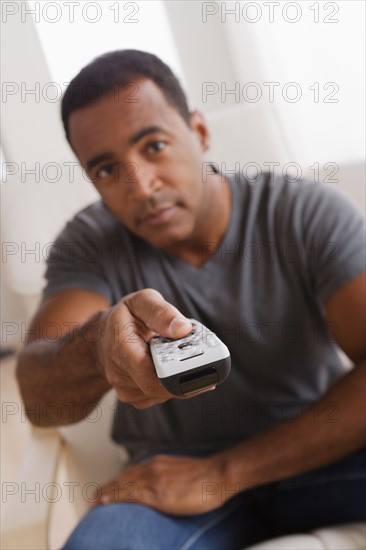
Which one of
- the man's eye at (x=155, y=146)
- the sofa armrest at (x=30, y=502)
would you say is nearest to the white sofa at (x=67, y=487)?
the sofa armrest at (x=30, y=502)

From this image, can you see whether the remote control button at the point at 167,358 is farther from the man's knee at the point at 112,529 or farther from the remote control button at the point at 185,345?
the man's knee at the point at 112,529

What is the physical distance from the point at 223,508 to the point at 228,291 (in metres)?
0.22

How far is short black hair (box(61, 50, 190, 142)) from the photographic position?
648mm

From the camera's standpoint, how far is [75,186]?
0.88 m

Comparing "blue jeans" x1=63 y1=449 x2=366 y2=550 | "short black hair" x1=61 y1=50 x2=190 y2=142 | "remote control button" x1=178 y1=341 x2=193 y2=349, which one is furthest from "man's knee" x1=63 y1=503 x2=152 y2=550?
"short black hair" x1=61 y1=50 x2=190 y2=142

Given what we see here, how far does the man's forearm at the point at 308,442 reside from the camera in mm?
611

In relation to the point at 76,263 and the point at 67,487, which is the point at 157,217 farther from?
the point at 67,487

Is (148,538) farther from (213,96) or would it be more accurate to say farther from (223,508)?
(213,96)

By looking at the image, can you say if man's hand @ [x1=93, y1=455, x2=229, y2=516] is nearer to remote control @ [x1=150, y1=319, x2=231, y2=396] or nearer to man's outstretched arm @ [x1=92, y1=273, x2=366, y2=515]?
man's outstretched arm @ [x1=92, y1=273, x2=366, y2=515]

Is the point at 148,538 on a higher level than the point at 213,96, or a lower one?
lower

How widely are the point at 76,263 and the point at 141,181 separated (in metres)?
0.14

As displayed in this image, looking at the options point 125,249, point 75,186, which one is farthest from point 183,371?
point 75,186

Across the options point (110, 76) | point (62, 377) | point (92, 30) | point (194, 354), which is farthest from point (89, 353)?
point (92, 30)

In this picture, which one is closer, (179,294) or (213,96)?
(179,294)
